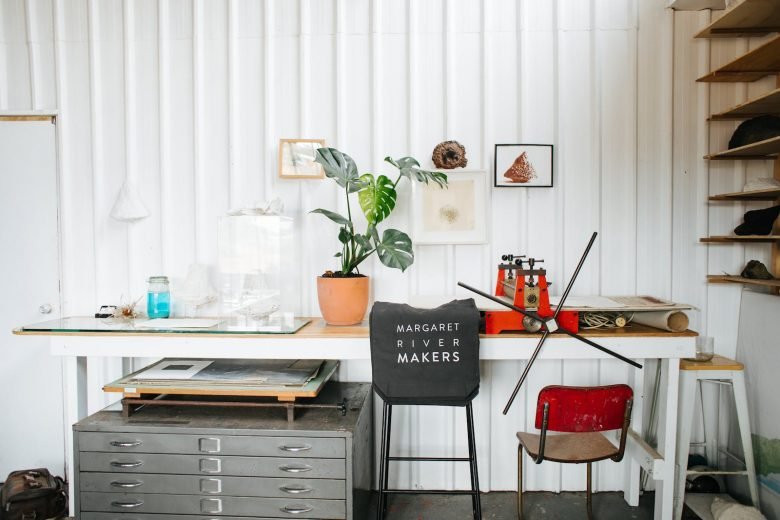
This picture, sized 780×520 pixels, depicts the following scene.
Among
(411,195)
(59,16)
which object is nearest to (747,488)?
(411,195)

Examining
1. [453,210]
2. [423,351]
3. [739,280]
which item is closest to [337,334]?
[423,351]

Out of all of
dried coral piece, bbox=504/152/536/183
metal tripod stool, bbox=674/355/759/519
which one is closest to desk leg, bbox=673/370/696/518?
metal tripod stool, bbox=674/355/759/519

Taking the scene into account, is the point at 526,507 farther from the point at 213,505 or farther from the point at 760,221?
the point at 760,221

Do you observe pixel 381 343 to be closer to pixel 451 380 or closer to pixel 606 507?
pixel 451 380

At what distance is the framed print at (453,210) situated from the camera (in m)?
2.39

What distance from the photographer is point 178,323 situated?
215 cm

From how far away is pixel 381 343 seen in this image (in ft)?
5.87

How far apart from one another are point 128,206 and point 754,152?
125 inches

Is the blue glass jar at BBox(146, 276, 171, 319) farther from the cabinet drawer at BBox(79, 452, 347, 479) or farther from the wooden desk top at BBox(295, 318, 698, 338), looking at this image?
the wooden desk top at BBox(295, 318, 698, 338)

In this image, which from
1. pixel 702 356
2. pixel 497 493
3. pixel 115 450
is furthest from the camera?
pixel 497 493

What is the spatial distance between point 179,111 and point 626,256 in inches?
99.2

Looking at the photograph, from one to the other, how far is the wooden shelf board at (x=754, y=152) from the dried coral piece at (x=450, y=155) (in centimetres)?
126

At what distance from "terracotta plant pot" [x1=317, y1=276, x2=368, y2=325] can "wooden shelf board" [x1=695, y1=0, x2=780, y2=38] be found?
2119 millimetres

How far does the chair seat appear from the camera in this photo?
1.89 meters
